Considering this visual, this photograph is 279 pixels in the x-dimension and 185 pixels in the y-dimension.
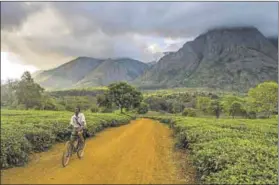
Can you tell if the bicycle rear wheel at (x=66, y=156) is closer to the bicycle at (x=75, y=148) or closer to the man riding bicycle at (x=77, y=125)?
the bicycle at (x=75, y=148)

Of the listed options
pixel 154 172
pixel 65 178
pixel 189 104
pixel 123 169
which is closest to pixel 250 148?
pixel 154 172

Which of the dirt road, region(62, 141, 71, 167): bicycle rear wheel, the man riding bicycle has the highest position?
the man riding bicycle

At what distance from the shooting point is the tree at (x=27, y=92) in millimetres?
70812

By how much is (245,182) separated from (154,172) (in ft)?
15.6

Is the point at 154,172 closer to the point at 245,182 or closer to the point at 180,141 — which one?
the point at 245,182

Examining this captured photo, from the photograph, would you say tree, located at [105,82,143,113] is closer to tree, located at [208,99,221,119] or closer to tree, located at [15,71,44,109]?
tree, located at [15,71,44,109]

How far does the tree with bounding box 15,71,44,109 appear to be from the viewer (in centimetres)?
7081

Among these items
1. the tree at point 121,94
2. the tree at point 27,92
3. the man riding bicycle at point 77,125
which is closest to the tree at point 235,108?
the tree at point 121,94

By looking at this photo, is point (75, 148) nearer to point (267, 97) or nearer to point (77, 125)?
point (77, 125)

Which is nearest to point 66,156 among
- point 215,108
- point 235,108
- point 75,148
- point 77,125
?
point 75,148

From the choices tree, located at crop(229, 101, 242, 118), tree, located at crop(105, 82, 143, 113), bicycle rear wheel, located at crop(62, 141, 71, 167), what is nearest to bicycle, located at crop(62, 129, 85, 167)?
bicycle rear wheel, located at crop(62, 141, 71, 167)

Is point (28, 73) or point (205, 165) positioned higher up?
point (28, 73)

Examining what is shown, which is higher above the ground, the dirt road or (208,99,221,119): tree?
the dirt road

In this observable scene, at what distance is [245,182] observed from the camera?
27.9 ft
